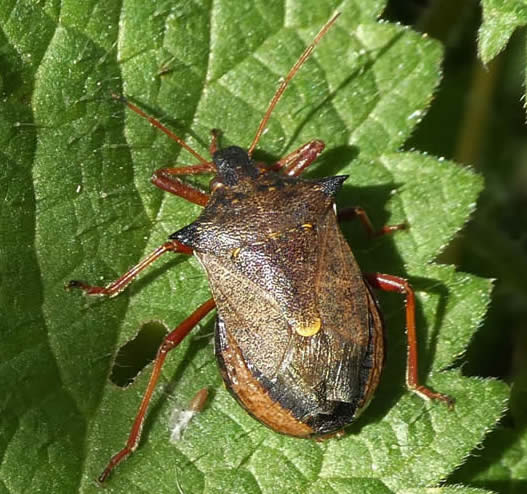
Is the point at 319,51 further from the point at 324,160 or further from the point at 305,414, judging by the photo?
the point at 305,414

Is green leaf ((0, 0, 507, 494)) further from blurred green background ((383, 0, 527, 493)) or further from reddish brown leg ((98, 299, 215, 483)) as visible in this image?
blurred green background ((383, 0, 527, 493))

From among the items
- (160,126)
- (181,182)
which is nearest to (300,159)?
(181,182)

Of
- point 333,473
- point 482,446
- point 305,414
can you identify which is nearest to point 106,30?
point 305,414

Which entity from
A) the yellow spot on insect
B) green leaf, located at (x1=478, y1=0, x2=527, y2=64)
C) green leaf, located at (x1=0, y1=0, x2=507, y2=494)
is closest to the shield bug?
the yellow spot on insect

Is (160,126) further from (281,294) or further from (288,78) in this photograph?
(281,294)

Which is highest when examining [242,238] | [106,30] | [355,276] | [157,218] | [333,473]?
[106,30]

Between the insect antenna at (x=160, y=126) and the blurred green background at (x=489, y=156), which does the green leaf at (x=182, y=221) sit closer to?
the insect antenna at (x=160, y=126)
